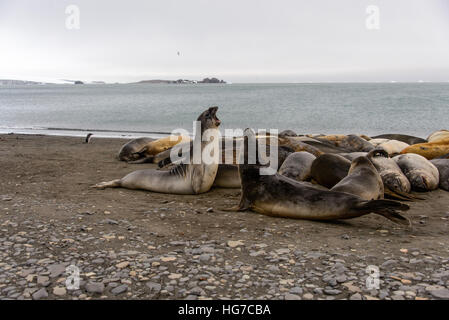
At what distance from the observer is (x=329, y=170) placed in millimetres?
6816

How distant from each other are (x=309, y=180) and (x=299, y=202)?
2.26m

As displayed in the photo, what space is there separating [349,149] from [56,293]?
861cm

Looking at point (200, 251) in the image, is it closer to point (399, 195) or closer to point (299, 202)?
point (299, 202)

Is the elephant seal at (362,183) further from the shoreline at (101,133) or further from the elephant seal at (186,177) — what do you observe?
the shoreline at (101,133)

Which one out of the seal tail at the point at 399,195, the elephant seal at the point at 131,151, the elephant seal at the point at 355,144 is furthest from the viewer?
the elephant seal at the point at 131,151

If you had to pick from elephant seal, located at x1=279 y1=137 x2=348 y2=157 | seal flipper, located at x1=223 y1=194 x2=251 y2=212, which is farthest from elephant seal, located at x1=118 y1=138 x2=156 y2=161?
seal flipper, located at x1=223 y1=194 x2=251 y2=212

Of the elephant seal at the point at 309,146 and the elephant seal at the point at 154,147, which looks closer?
the elephant seal at the point at 309,146

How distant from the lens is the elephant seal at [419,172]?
699cm

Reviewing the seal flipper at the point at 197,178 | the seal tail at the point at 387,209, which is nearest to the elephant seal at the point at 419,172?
the seal tail at the point at 387,209

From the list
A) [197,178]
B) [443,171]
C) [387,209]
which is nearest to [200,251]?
[387,209]

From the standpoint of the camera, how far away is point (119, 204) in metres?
5.89
